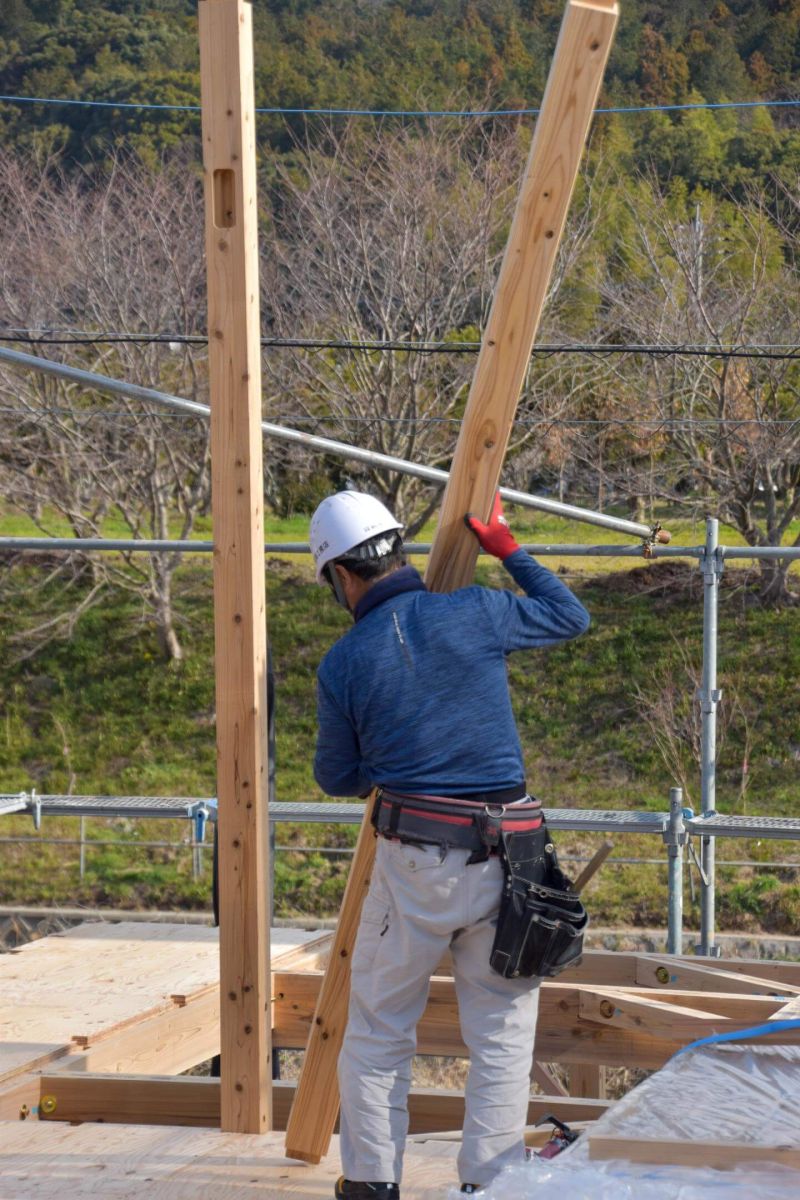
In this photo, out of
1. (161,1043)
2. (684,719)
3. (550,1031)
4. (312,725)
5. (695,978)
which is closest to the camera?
(550,1031)

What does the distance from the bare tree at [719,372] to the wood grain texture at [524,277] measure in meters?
13.8

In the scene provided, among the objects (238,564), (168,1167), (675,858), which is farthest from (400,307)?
(168,1167)

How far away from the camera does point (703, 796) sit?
7.10m

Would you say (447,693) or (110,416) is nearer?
(447,693)

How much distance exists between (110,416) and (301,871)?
6.73 metres

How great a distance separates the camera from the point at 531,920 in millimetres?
2811

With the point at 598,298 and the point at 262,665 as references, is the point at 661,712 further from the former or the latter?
the point at 262,665

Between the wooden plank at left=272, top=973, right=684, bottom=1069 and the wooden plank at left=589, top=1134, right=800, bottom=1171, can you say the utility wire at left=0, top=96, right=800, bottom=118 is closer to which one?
the wooden plank at left=272, top=973, right=684, bottom=1069

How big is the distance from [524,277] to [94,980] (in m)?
3.28

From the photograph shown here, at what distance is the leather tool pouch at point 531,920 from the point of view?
2.81m

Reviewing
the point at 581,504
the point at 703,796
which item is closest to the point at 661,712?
the point at 581,504

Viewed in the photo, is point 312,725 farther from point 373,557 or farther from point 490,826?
point 490,826

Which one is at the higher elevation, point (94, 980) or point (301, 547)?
point (301, 547)

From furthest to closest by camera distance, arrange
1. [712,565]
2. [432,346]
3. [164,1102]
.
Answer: [432,346], [712,565], [164,1102]
